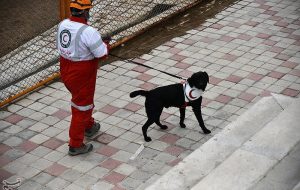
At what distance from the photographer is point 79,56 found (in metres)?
6.16

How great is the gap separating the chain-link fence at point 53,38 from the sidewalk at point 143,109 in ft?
1.16

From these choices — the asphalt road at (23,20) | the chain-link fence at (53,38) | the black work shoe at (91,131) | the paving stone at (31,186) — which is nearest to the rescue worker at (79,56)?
the black work shoe at (91,131)

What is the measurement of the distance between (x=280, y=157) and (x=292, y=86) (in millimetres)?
2099

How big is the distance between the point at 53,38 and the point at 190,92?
13.3 feet

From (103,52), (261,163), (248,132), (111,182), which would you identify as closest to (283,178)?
(261,163)

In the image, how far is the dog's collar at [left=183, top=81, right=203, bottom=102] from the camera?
6.41m

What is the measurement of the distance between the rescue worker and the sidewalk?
529 millimetres

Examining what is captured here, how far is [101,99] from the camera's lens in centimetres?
788

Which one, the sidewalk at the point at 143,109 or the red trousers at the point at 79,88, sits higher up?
the red trousers at the point at 79,88

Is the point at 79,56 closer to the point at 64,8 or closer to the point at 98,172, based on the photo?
the point at 98,172

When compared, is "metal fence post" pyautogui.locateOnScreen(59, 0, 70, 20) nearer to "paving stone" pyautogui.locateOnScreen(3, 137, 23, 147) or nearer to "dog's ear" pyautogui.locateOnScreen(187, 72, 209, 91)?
"paving stone" pyautogui.locateOnScreen(3, 137, 23, 147)

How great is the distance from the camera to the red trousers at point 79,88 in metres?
6.23

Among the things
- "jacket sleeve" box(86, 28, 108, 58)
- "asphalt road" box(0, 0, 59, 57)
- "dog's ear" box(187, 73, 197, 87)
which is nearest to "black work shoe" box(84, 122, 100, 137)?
"jacket sleeve" box(86, 28, 108, 58)

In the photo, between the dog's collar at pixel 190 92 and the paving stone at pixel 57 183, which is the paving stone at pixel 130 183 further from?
the dog's collar at pixel 190 92
